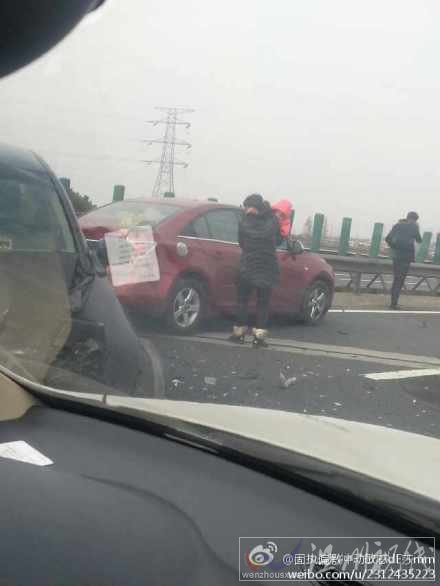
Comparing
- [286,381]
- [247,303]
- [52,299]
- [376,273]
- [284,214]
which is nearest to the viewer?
[52,299]

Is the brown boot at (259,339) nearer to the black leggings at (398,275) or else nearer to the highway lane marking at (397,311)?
the highway lane marking at (397,311)

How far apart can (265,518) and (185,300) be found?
3375mm

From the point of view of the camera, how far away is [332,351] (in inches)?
191

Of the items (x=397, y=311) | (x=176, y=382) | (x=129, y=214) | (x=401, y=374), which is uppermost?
(x=129, y=214)

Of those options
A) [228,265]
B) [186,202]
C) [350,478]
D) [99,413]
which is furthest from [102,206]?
[350,478]

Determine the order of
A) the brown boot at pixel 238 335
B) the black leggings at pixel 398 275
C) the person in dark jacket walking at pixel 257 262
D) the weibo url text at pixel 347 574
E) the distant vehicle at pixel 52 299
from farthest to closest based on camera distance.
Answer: the black leggings at pixel 398 275
the brown boot at pixel 238 335
the person in dark jacket walking at pixel 257 262
the distant vehicle at pixel 52 299
the weibo url text at pixel 347 574

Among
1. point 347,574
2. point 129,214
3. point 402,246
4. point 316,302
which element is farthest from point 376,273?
point 347,574

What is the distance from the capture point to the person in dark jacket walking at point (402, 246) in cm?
435

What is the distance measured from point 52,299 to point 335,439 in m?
1.71

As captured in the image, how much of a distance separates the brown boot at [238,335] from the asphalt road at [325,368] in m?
0.05

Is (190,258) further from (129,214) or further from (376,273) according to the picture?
(376,273)

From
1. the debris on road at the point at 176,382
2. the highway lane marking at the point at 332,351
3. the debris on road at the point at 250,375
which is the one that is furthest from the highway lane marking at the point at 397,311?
the debris on road at the point at 176,382

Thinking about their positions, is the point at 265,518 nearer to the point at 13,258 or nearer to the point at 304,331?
the point at 13,258

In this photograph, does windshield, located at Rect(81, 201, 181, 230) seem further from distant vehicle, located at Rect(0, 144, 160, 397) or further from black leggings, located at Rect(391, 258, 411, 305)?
black leggings, located at Rect(391, 258, 411, 305)
